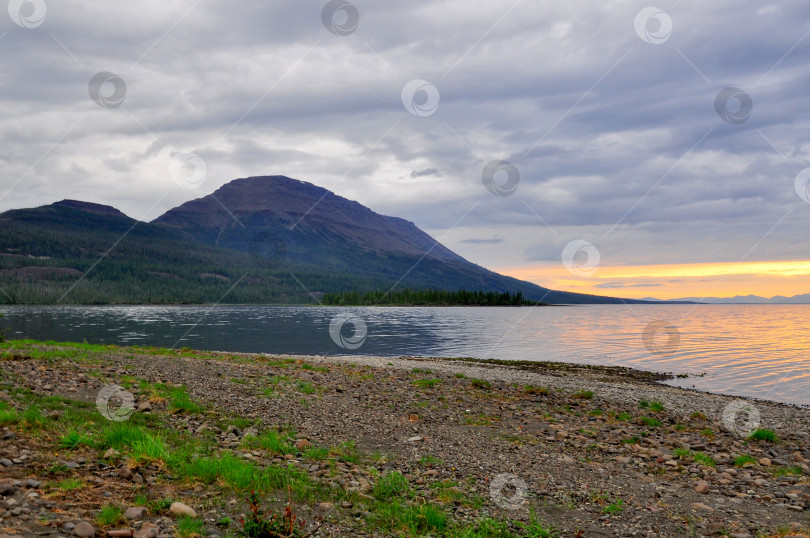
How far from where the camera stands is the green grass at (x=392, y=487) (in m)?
10.5

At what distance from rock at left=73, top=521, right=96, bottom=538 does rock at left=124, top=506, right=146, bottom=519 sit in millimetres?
677

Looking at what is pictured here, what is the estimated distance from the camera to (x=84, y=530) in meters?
7.40

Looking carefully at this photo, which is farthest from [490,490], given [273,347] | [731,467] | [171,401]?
[273,347]

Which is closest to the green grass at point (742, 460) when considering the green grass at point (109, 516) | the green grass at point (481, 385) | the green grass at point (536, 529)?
the green grass at point (536, 529)

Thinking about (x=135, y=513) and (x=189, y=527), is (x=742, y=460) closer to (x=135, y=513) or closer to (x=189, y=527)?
(x=189, y=527)

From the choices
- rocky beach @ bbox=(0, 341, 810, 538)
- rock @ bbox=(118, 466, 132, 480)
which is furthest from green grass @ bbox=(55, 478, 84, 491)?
rock @ bbox=(118, 466, 132, 480)

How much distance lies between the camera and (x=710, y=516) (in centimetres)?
1060

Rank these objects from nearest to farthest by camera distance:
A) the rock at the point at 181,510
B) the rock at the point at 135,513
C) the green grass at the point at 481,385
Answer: the rock at the point at 135,513 → the rock at the point at 181,510 → the green grass at the point at 481,385

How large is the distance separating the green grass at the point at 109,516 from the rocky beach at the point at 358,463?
0.03m

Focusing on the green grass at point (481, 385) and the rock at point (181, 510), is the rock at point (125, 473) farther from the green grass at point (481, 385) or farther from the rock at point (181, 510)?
the green grass at point (481, 385)

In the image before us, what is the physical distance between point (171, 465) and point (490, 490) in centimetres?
709

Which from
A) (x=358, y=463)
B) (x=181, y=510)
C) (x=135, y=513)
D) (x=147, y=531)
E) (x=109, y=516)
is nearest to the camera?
(x=147, y=531)

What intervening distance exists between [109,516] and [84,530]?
0.53 m

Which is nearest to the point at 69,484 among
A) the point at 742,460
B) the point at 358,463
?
the point at 358,463
